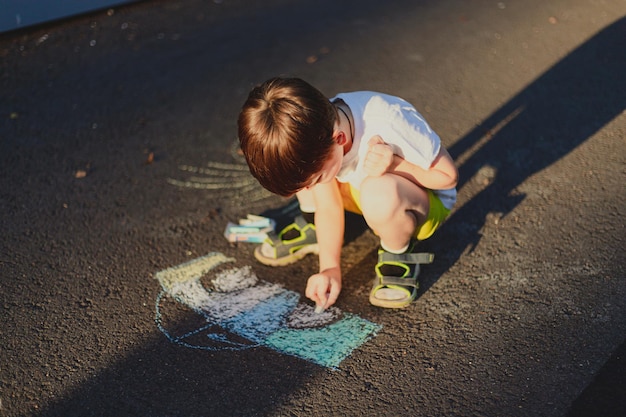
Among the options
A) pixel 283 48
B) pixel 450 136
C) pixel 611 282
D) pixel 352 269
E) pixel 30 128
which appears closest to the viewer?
pixel 611 282

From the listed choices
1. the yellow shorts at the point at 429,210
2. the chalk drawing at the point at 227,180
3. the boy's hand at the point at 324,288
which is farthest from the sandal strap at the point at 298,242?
the chalk drawing at the point at 227,180

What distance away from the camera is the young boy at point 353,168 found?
2.20 metres

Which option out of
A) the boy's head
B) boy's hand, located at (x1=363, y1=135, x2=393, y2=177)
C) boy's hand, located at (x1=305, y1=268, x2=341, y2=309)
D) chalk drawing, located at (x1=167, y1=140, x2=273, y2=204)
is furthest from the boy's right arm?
chalk drawing, located at (x1=167, y1=140, x2=273, y2=204)

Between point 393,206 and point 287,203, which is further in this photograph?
point 287,203

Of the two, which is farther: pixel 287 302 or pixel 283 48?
pixel 283 48

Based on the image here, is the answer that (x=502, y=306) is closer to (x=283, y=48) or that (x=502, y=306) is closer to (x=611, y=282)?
(x=611, y=282)

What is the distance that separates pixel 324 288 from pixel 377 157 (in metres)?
0.56

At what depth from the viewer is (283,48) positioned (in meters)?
5.08

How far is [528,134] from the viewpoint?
3.72 m

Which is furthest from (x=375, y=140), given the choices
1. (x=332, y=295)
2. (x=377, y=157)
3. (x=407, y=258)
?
(x=332, y=295)

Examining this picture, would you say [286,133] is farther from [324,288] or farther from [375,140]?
[324,288]

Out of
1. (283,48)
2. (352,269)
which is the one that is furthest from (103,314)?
(283,48)

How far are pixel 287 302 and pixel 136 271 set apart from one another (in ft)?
2.36

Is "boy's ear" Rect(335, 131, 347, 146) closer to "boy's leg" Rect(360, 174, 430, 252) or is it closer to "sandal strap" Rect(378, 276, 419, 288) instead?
"boy's leg" Rect(360, 174, 430, 252)
